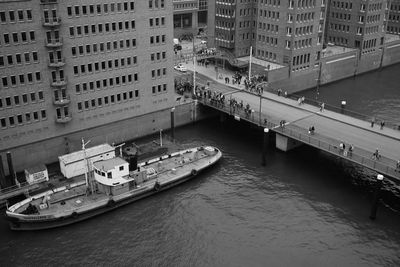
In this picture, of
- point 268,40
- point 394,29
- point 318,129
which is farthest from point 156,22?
point 394,29

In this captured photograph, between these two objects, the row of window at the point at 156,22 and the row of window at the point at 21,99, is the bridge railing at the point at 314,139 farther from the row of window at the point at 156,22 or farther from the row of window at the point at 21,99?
the row of window at the point at 21,99

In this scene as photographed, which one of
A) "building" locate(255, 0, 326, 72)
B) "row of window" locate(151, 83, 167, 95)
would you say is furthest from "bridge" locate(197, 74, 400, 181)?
"building" locate(255, 0, 326, 72)

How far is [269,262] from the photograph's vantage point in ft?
180

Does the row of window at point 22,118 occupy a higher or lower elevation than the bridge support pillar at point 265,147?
higher

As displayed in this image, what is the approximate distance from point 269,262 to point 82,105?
41715 millimetres

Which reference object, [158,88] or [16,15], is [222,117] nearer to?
[158,88]

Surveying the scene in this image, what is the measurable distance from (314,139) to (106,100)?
36323 millimetres

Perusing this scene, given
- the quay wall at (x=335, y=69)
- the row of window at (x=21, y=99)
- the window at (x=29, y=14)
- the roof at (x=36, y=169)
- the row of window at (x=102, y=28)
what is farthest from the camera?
the quay wall at (x=335, y=69)

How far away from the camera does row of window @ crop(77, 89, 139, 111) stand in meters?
78.2

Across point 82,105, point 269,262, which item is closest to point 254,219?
point 269,262

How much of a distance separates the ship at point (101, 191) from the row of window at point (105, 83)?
15.0m

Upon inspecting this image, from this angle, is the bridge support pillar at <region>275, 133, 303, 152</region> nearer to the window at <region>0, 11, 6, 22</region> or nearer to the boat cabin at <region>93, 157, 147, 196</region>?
the boat cabin at <region>93, 157, 147, 196</region>

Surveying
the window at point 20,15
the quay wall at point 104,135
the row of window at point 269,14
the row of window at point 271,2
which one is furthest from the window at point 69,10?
the row of window at point 269,14

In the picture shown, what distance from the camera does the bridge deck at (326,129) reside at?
6881cm
